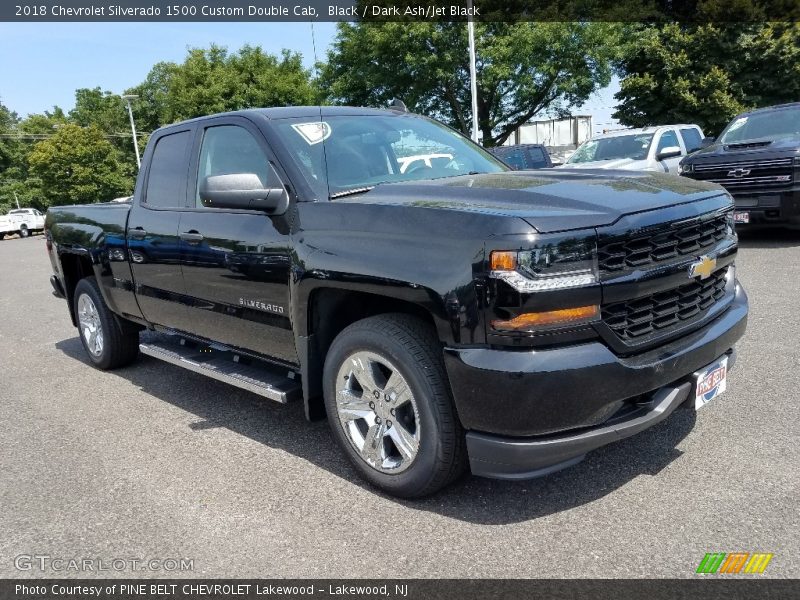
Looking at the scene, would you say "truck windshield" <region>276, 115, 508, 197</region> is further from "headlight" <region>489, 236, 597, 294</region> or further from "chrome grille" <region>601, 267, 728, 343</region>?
"chrome grille" <region>601, 267, 728, 343</region>

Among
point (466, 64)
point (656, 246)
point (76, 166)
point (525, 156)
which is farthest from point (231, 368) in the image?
point (76, 166)

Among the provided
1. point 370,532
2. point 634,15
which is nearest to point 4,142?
point 634,15

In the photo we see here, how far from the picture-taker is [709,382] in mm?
3039

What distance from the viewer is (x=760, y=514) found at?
279 centimetres

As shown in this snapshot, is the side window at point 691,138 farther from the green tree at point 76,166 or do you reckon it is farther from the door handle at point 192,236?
the green tree at point 76,166

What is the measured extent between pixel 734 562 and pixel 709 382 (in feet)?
2.69

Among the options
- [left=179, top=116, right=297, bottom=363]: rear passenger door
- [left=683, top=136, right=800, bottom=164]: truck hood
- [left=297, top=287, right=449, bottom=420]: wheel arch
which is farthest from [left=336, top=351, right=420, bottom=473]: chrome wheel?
[left=683, top=136, right=800, bottom=164]: truck hood

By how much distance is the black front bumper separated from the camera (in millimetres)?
2543

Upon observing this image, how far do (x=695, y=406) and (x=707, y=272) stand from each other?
0.61m

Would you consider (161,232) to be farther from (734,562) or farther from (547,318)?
(734,562)

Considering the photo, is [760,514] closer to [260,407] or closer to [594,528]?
[594,528]

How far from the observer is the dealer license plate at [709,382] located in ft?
9.72

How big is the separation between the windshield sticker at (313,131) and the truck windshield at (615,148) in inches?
375

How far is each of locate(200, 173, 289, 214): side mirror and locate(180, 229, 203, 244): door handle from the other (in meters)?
0.69
